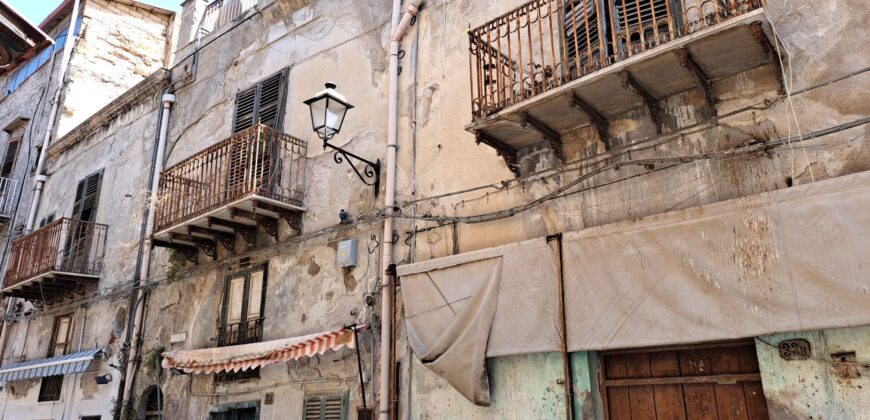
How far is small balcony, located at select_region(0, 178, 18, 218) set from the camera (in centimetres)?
1705

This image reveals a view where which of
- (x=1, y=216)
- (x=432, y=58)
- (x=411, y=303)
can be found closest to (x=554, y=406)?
(x=411, y=303)

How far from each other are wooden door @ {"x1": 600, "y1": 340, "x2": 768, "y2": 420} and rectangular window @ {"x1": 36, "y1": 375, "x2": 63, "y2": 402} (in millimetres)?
11509

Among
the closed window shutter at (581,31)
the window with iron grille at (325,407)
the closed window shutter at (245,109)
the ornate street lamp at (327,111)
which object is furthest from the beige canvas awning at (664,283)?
the closed window shutter at (245,109)

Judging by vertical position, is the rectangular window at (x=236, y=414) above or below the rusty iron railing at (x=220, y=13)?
below

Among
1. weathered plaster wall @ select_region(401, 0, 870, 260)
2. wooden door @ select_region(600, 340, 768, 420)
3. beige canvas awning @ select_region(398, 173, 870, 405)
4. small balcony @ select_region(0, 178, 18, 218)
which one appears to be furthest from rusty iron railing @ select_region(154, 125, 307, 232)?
small balcony @ select_region(0, 178, 18, 218)

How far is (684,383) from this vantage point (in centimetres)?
516

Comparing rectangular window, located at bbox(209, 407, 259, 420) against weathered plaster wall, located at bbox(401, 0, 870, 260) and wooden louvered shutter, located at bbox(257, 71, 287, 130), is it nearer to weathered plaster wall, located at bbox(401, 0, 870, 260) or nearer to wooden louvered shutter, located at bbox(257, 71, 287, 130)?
weathered plaster wall, located at bbox(401, 0, 870, 260)

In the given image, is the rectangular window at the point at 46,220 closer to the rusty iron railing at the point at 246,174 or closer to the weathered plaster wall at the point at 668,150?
the rusty iron railing at the point at 246,174

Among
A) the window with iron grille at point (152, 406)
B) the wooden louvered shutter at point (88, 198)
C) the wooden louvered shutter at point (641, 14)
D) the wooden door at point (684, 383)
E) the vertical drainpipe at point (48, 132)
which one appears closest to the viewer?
the wooden door at point (684, 383)

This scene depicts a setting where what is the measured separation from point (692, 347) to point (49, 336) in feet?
44.0

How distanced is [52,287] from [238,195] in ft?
23.2

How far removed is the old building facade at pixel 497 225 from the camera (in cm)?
474

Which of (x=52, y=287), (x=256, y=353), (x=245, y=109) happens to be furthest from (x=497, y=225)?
(x=52, y=287)

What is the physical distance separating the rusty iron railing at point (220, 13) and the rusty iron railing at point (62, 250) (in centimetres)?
472
